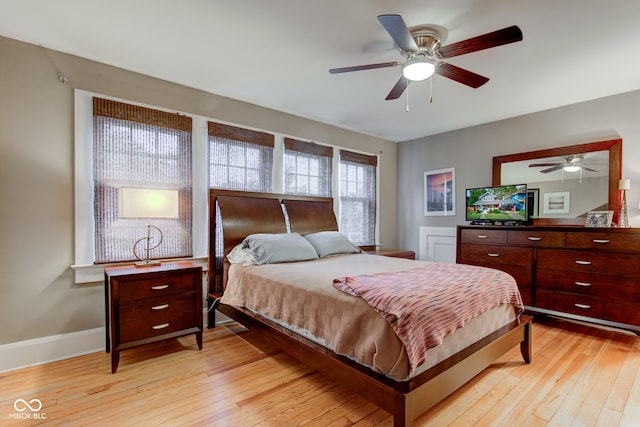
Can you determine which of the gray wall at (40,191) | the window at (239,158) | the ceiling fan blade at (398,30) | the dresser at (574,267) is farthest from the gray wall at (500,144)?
the gray wall at (40,191)

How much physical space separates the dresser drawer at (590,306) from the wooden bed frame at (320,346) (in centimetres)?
108

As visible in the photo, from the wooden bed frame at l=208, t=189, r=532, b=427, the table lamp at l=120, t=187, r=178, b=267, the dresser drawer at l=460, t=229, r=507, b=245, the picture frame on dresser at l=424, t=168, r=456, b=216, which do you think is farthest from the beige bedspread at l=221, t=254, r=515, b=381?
the picture frame on dresser at l=424, t=168, r=456, b=216

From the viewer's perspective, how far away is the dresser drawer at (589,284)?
2.76m

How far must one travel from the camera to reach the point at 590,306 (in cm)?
294

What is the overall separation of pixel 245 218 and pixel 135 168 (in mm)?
1108

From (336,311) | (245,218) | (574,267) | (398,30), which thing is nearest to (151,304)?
(245,218)

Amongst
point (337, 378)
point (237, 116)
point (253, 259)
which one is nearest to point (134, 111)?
point (237, 116)

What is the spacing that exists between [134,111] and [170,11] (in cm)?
112

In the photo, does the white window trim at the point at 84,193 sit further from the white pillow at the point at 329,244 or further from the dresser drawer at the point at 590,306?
the dresser drawer at the point at 590,306

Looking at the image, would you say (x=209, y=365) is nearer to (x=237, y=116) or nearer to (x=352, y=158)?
(x=237, y=116)

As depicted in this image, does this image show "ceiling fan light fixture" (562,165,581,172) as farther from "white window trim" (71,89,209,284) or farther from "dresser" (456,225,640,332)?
"white window trim" (71,89,209,284)

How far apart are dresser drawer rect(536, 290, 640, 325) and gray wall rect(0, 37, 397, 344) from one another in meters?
4.30

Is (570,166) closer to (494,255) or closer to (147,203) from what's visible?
(494,255)

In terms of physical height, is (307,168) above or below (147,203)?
above
